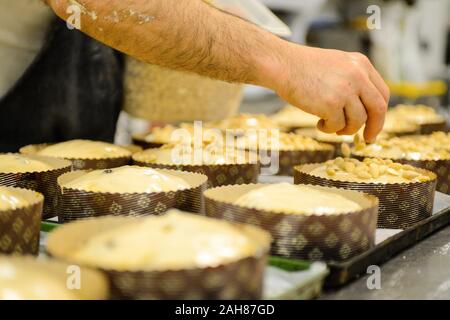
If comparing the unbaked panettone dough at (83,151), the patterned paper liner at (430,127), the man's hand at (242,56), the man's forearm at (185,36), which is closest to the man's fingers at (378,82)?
the man's hand at (242,56)

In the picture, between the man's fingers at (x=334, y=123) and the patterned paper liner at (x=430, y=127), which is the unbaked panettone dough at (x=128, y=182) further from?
the patterned paper liner at (x=430, y=127)

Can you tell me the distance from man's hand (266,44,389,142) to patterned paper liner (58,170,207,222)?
404mm

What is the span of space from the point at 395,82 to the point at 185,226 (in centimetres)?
509

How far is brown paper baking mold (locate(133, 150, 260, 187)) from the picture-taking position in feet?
6.42

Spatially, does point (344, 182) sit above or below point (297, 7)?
below

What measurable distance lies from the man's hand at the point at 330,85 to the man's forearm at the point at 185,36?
49mm

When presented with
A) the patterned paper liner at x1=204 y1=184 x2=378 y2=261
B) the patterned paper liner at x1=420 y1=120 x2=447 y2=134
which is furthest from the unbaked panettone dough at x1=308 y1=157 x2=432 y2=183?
the patterned paper liner at x1=420 y1=120 x2=447 y2=134

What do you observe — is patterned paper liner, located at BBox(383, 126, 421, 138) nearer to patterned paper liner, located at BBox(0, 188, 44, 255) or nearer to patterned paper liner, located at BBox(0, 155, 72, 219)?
patterned paper liner, located at BBox(0, 155, 72, 219)

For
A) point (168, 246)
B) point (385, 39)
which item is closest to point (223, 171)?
point (168, 246)

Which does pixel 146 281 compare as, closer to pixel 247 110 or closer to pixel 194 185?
pixel 194 185

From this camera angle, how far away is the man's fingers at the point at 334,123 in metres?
1.78
